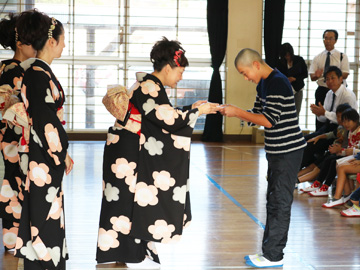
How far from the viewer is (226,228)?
4316mm

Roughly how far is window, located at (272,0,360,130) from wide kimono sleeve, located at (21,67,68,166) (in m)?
7.79

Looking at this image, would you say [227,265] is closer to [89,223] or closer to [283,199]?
[283,199]

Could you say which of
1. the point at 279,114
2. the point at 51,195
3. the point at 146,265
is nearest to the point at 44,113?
the point at 51,195

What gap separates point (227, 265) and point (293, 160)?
77 cm

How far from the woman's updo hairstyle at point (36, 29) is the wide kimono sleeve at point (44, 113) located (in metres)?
0.16

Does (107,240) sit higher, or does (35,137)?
(35,137)

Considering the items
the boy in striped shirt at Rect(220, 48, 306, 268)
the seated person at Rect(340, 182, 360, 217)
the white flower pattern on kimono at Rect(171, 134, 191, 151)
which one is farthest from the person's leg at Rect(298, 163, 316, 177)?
the white flower pattern on kimono at Rect(171, 134, 191, 151)

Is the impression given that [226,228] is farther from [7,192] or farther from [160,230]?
[7,192]

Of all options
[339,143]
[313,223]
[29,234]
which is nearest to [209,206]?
[313,223]

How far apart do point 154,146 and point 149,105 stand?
24cm

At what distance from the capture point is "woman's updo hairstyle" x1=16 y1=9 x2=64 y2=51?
279cm

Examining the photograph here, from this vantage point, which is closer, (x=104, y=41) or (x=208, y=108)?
(x=208, y=108)

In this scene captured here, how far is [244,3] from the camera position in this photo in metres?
9.73

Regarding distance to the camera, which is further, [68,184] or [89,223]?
[68,184]
